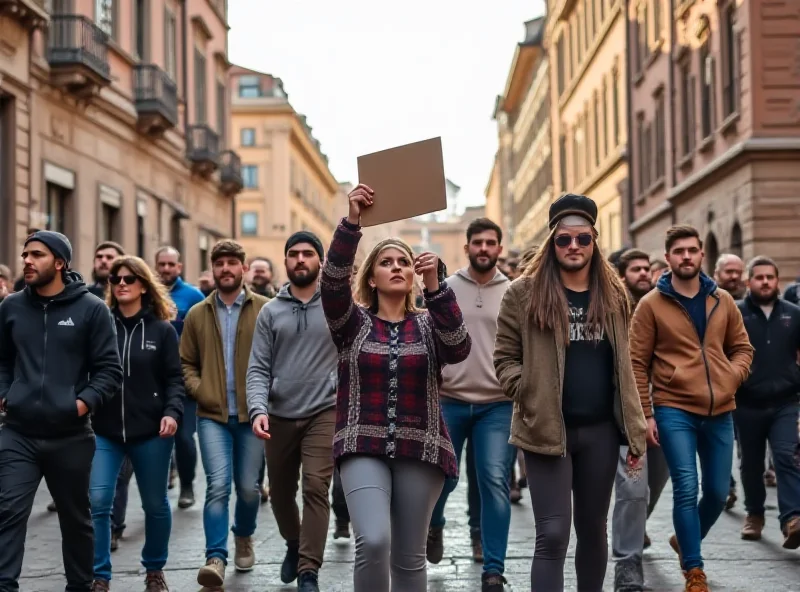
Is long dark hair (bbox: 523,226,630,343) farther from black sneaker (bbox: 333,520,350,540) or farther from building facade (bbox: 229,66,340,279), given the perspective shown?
building facade (bbox: 229,66,340,279)

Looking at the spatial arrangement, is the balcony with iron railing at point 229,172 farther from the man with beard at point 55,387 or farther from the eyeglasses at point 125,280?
the man with beard at point 55,387

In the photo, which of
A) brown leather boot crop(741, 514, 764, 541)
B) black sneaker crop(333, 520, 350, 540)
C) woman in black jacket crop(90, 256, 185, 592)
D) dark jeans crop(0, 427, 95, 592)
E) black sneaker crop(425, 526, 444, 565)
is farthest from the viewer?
black sneaker crop(333, 520, 350, 540)

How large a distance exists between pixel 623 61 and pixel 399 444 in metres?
33.6

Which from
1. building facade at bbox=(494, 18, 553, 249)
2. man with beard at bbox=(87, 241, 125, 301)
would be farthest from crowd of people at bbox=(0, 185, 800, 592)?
building facade at bbox=(494, 18, 553, 249)

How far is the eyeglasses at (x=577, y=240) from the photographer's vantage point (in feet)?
19.4

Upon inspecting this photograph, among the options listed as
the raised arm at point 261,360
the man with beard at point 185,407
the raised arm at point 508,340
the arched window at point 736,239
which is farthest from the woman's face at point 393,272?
the arched window at point 736,239

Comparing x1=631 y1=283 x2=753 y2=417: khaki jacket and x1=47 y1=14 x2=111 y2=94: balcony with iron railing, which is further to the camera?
x1=47 y1=14 x2=111 y2=94: balcony with iron railing

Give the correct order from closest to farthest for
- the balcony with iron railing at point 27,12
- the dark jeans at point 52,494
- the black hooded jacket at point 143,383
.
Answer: the dark jeans at point 52,494, the black hooded jacket at point 143,383, the balcony with iron railing at point 27,12

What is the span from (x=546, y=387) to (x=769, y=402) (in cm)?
394

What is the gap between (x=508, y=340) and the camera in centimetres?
598

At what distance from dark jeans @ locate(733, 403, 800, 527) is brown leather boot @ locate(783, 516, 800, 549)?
0.25 feet

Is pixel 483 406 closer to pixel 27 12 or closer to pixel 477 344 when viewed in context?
pixel 477 344

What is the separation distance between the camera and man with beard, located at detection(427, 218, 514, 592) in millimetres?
7691

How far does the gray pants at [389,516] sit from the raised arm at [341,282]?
584 mm
